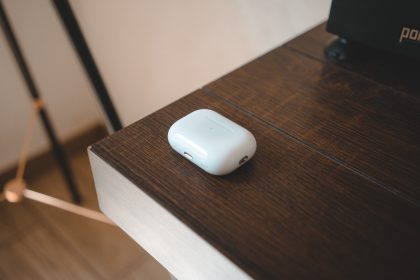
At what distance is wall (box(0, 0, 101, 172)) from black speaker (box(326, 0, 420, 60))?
1133 mm

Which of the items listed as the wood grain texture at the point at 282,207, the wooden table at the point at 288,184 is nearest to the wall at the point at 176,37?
the wooden table at the point at 288,184

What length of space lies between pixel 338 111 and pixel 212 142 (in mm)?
204

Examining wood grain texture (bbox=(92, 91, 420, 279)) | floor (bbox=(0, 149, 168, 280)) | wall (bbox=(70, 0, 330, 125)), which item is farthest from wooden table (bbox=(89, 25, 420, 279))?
floor (bbox=(0, 149, 168, 280))

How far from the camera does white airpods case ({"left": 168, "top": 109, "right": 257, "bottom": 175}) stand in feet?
1.44

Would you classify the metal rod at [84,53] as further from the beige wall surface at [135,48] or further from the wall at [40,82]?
the wall at [40,82]

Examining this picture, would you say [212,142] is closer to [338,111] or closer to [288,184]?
[288,184]

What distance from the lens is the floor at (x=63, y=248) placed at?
1313 millimetres

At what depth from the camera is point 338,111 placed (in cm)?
56

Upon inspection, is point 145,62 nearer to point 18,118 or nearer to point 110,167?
point 18,118

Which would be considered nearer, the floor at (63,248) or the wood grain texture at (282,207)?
the wood grain texture at (282,207)

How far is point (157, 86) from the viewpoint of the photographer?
1298 mm

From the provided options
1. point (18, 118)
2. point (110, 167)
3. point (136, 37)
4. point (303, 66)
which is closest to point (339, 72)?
point (303, 66)

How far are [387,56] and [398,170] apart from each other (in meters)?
0.27

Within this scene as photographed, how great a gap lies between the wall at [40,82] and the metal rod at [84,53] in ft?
2.35
